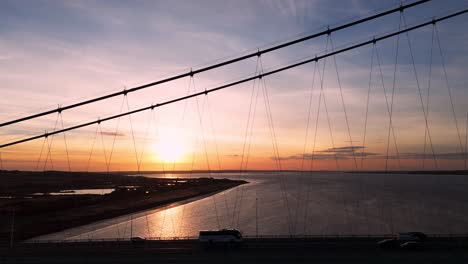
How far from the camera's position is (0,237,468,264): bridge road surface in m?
25.3

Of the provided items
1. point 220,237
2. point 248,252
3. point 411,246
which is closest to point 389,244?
point 411,246

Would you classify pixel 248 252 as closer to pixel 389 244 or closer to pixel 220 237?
pixel 220 237

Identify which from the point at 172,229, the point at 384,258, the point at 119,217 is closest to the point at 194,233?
the point at 172,229

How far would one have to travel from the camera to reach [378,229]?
55.4 metres

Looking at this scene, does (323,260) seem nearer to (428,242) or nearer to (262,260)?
(262,260)

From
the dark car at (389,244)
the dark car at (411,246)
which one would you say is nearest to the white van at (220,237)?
the dark car at (389,244)

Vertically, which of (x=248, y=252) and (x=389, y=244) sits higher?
(x=248, y=252)

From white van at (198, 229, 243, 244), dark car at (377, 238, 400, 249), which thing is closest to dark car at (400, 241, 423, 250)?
dark car at (377, 238, 400, 249)

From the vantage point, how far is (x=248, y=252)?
27609mm

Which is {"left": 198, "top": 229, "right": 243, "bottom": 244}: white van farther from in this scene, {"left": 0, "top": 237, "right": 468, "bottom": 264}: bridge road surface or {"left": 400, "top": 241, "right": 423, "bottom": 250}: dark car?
{"left": 400, "top": 241, "right": 423, "bottom": 250}: dark car

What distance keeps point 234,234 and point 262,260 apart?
5442 mm

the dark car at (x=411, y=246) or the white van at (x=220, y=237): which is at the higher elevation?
the white van at (x=220, y=237)

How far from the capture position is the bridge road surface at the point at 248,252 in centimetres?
2533

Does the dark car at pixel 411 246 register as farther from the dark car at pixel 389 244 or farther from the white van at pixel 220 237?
the white van at pixel 220 237
